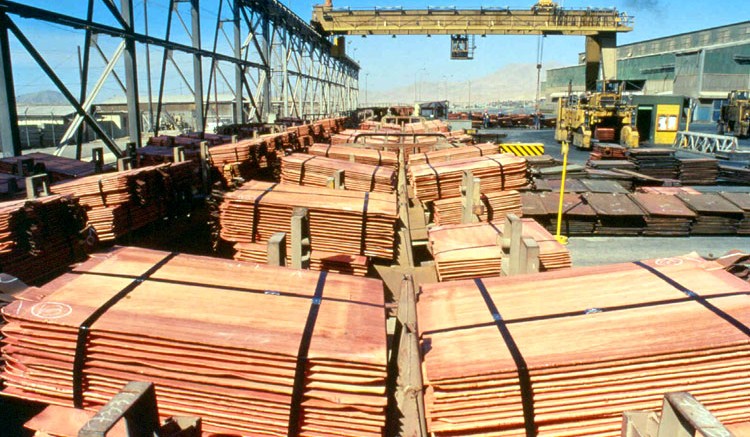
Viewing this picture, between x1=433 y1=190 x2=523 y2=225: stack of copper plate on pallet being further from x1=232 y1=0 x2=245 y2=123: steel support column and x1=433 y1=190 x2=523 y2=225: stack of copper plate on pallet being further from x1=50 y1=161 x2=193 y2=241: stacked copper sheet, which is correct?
Result: x1=232 y1=0 x2=245 y2=123: steel support column

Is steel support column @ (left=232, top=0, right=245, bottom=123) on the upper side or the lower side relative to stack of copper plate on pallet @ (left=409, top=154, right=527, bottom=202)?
upper

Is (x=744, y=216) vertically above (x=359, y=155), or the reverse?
(x=359, y=155)

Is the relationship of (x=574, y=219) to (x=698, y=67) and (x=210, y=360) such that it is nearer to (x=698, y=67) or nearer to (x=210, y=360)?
(x=210, y=360)

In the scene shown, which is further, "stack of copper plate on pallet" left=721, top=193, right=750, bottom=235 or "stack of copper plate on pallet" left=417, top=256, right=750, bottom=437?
"stack of copper plate on pallet" left=721, top=193, right=750, bottom=235

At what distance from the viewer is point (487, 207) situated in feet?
31.6

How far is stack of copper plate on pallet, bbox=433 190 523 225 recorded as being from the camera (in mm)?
9609

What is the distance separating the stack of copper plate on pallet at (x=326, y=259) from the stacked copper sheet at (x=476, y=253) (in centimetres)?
Result: 105

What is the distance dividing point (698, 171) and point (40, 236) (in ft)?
71.5

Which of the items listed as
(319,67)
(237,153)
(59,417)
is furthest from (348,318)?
(319,67)

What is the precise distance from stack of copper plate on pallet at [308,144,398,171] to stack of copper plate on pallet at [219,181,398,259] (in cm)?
560

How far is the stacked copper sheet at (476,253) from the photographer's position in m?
6.54

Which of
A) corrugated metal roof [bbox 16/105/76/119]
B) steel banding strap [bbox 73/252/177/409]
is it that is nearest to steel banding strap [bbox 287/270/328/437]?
steel banding strap [bbox 73/252/177/409]

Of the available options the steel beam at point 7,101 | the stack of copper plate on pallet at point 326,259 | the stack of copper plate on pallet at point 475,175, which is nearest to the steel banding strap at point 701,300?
the stack of copper plate on pallet at point 326,259

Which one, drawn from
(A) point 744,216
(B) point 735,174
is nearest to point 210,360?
(A) point 744,216
